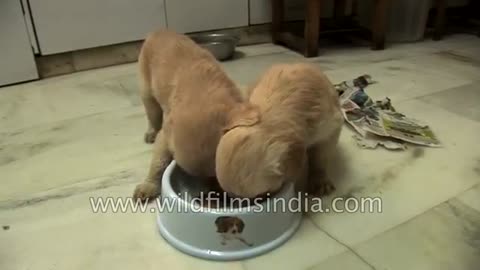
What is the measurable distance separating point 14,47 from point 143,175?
45.0 inches

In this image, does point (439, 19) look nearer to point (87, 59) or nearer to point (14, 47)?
point (87, 59)

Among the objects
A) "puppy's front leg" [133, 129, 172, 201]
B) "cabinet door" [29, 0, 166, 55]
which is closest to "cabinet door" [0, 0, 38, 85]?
"cabinet door" [29, 0, 166, 55]

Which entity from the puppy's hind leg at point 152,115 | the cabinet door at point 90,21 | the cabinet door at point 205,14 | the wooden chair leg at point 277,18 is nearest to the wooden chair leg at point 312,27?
the wooden chair leg at point 277,18

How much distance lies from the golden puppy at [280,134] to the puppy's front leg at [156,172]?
255mm

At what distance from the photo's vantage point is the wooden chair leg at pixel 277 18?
242cm

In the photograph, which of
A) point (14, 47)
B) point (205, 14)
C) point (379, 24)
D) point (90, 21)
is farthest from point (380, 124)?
point (14, 47)

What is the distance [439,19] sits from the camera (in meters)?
2.47

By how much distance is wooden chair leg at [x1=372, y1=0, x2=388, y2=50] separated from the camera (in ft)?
7.48

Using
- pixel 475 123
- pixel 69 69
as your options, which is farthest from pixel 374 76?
pixel 69 69

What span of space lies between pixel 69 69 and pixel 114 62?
0.69 ft

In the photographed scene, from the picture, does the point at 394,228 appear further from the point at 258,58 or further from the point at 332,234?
the point at 258,58

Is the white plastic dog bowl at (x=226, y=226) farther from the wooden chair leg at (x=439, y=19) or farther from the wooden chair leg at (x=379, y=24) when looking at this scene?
the wooden chair leg at (x=439, y=19)

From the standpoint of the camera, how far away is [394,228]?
0.95 meters

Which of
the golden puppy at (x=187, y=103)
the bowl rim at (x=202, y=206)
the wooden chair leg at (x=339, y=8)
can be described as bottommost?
the bowl rim at (x=202, y=206)
